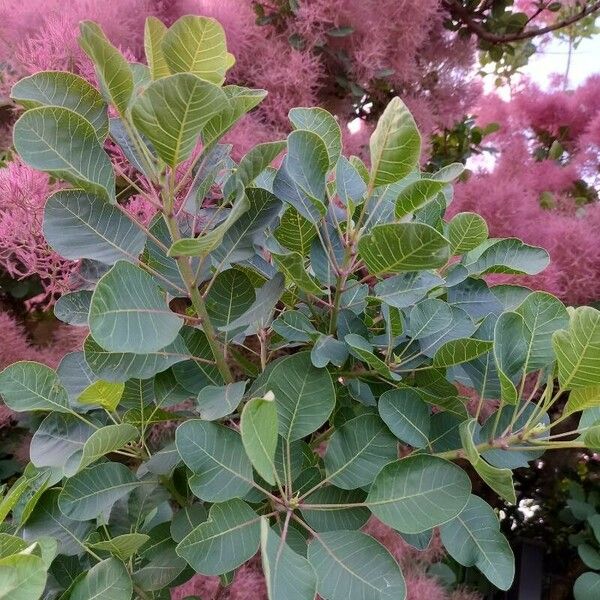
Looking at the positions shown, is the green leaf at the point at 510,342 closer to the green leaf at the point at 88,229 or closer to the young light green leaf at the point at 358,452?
the young light green leaf at the point at 358,452

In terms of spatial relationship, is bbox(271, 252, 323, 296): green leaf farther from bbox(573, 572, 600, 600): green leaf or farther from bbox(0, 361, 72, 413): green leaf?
bbox(573, 572, 600, 600): green leaf

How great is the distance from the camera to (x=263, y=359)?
47 cm

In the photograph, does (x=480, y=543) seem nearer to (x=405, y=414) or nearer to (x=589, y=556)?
(x=405, y=414)

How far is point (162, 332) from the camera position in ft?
1.09

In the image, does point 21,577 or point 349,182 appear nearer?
point 21,577

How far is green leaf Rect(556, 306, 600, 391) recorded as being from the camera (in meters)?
0.32

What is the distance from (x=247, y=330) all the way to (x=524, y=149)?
3.44ft

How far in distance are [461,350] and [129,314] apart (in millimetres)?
188

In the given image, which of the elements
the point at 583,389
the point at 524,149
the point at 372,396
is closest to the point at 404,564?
the point at 372,396

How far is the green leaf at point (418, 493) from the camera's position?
1.13 feet

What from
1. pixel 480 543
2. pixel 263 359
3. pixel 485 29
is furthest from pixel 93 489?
pixel 485 29

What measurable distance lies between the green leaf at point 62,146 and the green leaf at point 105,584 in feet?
0.69

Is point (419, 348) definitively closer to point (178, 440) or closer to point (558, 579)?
point (178, 440)

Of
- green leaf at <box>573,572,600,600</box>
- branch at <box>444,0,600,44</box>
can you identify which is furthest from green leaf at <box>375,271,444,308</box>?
branch at <box>444,0,600,44</box>
